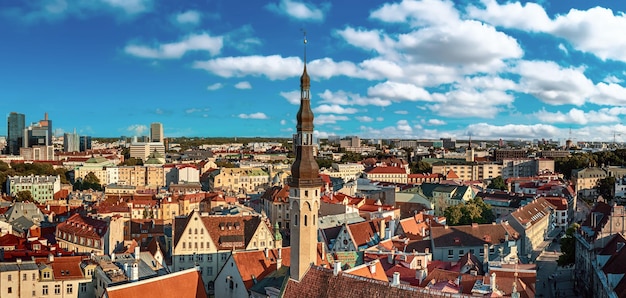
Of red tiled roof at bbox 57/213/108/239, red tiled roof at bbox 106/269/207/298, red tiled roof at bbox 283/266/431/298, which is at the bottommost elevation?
red tiled roof at bbox 57/213/108/239

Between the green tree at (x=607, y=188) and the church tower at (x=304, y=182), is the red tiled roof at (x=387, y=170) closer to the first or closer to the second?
the green tree at (x=607, y=188)

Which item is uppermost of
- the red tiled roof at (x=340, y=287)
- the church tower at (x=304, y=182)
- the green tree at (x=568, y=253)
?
the church tower at (x=304, y=182)

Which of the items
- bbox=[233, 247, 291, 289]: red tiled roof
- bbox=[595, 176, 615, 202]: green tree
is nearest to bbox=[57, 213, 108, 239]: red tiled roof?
bbox=[233, 247, 291, 289]: red tiled roof

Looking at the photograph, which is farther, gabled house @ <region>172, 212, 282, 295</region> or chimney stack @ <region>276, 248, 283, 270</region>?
gabled house @ <region>172, 212, 282, 295</region>

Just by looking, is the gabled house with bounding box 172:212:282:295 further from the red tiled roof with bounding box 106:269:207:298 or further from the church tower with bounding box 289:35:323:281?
the church tower with bounding box 289:35:323:281

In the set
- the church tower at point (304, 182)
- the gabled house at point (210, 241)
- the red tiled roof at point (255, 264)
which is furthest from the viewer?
the gabled house at point (210, 241)

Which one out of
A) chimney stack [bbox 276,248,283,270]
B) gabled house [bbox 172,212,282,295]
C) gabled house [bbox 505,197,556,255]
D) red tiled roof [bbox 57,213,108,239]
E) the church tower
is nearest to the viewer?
the church tower

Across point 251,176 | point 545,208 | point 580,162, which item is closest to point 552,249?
point 545,208

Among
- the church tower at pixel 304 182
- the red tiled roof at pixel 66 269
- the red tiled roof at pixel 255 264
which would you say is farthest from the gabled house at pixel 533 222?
the red tiled roof at pixel 66 269

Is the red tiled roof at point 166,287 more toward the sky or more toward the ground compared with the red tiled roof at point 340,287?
more toward the ground
